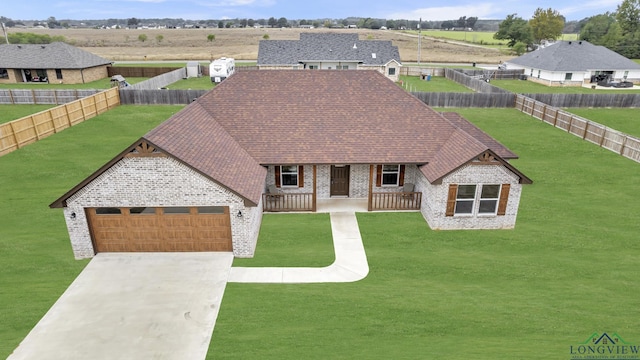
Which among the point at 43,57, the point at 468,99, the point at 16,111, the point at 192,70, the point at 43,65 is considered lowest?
the point at 16,111

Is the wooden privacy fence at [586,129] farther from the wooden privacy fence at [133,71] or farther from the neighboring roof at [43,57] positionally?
the neighboring roof at [43,57]

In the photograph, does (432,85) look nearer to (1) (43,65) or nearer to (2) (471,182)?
(2) (471,182)

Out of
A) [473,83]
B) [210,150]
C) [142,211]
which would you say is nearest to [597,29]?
[473,83]

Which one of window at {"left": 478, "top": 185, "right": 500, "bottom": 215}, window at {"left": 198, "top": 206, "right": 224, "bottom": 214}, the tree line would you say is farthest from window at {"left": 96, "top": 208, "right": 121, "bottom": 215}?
the tree line

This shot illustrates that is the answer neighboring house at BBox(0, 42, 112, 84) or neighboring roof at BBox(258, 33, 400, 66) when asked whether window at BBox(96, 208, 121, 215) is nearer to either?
neighboring roof at BBox(258, 33, 400, 66)

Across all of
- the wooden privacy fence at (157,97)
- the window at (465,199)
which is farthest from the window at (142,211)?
the wooden privacy fence at (157,97)

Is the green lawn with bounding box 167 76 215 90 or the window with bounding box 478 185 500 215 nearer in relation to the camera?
the window with bounding box 478 185 500 215
